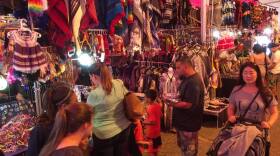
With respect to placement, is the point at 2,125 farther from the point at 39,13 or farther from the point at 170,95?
the point at 170,95

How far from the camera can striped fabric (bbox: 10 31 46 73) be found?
3.25 m

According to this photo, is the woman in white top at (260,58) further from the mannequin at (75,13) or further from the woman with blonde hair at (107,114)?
the woman with blonde hair at (107,114)

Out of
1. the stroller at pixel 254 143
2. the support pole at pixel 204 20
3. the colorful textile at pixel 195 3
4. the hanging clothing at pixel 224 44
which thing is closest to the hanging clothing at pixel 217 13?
the hanging clothing at pixel 224 44

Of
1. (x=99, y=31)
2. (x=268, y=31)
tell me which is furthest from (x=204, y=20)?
(x=268, y=31)

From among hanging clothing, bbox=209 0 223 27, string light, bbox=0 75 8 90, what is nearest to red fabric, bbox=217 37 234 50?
hanging clothing, bbox=209 0 223 27

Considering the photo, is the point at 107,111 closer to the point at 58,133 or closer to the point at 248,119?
the point at 58,133

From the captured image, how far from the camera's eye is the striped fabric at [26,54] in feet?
10.7

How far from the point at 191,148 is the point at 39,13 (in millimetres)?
2380

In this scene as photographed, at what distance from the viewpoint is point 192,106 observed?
145 inches

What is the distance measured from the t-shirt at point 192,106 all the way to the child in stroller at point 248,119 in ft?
1.37

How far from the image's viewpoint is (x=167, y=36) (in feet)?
20.9

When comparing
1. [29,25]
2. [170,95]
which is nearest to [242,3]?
[170,95]

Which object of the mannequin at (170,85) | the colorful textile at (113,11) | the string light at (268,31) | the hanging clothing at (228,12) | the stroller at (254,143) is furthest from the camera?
the string light at (268,31)

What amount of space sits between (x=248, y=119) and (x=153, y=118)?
1454 mm
